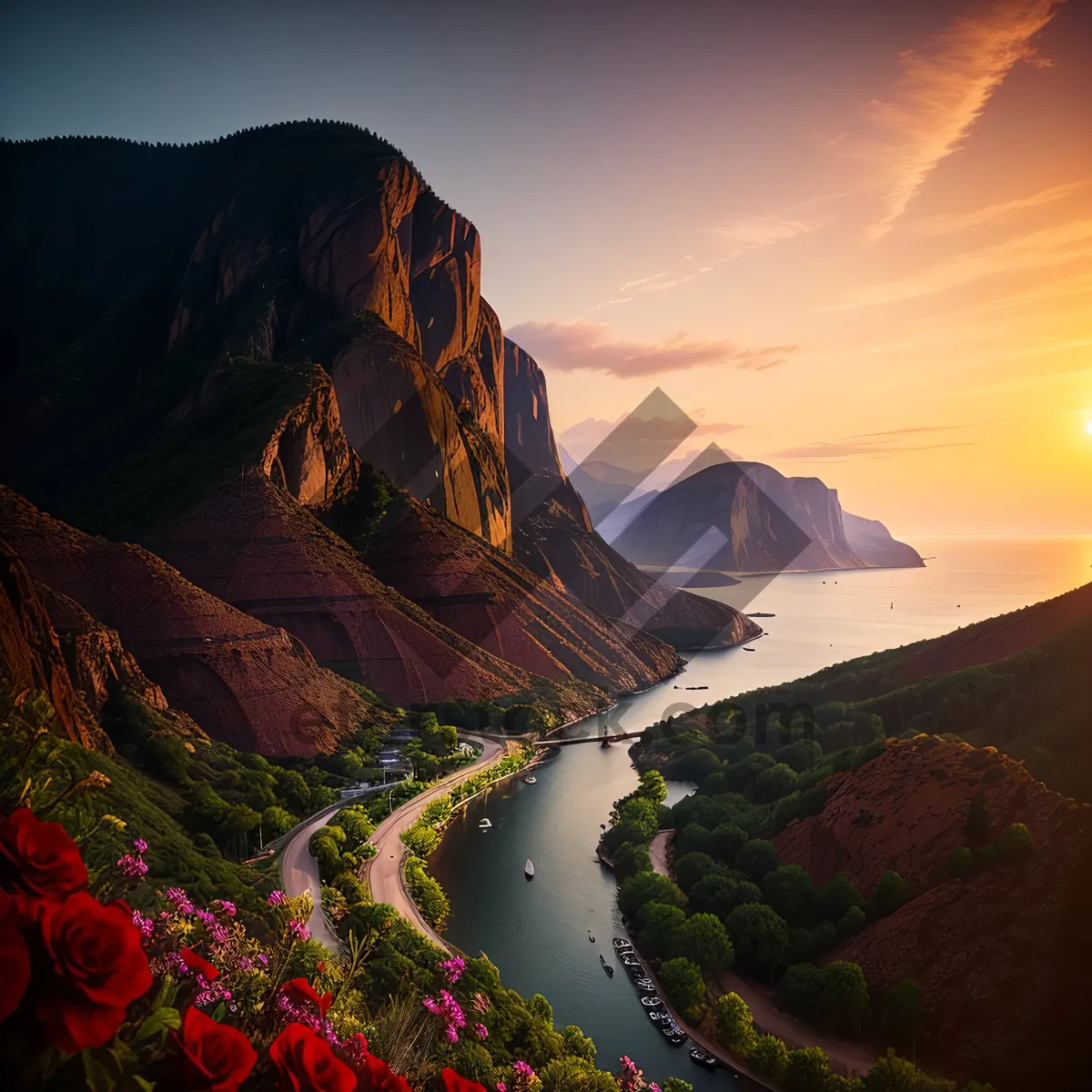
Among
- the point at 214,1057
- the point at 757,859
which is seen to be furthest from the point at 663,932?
the point at 214,1057

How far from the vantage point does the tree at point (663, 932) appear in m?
30.1

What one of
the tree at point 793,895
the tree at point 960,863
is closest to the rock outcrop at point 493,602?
the tree at point 793,895

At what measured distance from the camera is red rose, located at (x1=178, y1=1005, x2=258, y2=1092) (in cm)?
271

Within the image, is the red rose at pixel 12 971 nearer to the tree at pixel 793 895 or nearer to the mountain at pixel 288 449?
the tree at pixel 793 895

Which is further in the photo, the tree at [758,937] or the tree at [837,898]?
the tree at [837,898]

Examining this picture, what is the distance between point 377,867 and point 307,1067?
36992 millimetres

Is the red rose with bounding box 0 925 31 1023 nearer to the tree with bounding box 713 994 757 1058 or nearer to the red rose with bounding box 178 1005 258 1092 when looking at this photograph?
the red rose with bounding box 178 1005 258 1092

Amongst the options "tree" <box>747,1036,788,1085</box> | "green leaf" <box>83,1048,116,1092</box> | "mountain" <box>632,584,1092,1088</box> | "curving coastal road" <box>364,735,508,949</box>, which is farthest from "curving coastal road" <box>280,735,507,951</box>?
"green leaf" <box>83,1048,116,1092</box>

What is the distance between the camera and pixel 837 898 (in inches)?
1240

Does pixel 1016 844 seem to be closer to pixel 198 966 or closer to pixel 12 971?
pixel 198 966

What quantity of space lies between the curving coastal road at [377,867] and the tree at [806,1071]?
1294 centimetres

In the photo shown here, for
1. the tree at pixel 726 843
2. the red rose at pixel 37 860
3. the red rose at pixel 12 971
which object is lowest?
the tree at pixel 726 843

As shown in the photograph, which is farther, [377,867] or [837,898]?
[377,867]

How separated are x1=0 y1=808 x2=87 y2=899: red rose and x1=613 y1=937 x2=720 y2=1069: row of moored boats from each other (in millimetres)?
27522
